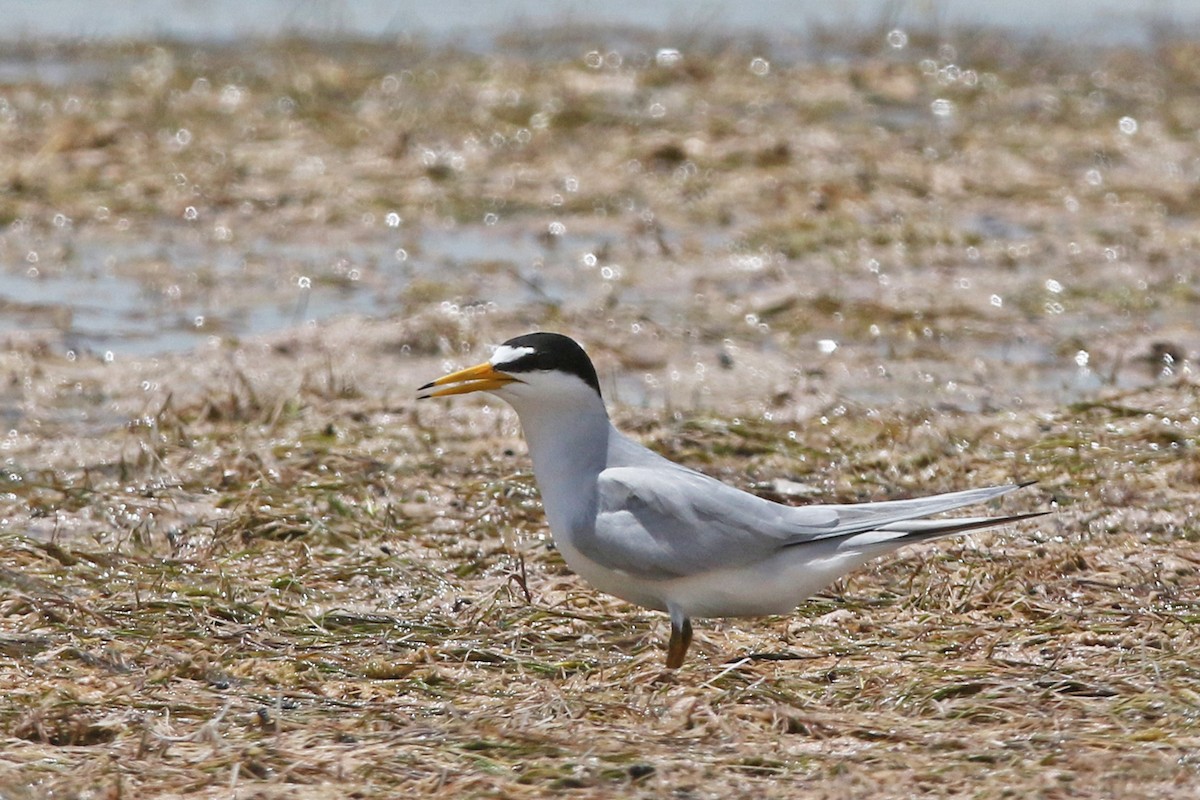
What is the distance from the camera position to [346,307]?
29.0 feet

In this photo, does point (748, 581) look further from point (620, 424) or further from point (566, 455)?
point (620, 424)

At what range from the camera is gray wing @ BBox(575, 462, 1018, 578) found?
194 inches

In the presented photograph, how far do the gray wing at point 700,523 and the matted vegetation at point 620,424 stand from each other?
0.26 meters

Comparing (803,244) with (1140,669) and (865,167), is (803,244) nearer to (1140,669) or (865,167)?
(865,167)

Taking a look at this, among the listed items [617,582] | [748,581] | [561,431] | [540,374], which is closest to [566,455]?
[561,431]

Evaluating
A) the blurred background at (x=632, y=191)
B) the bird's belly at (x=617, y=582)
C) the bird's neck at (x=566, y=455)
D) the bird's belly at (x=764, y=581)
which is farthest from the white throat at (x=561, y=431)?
the blurred background at (x=632, y=191)

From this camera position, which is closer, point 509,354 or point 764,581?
point 764,581

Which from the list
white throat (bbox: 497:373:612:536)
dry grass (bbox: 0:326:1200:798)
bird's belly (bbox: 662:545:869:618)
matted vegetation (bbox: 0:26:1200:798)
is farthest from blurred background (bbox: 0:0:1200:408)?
bird's belly (bbox: 662:545:869:618)

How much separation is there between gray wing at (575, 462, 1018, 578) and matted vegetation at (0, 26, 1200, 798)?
0.86 ft

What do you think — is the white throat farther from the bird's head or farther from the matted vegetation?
the matted vegetation

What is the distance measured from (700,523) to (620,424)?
224cm

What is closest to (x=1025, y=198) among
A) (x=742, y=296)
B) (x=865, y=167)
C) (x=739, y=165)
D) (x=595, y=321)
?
(x=865, y=167)

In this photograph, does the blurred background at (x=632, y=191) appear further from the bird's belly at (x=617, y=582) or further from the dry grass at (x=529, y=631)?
the bird's belly at (x=617, y=582)

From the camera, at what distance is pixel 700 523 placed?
4.98 metres
